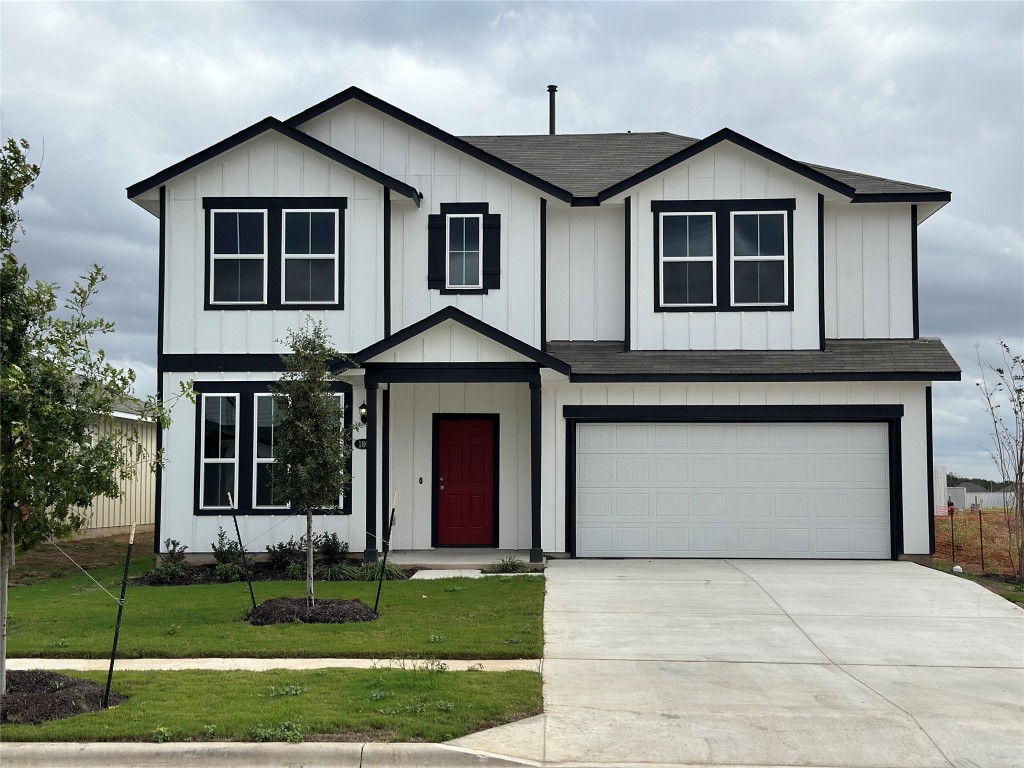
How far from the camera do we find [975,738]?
7.48 m

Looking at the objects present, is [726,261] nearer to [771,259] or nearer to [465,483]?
[771,259]

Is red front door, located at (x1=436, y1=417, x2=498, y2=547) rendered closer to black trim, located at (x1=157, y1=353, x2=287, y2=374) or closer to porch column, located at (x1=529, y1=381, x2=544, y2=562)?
porch column, located at (x1=529, y1=381, x2=544, y2=562)

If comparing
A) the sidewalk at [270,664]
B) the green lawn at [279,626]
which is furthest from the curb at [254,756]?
the green lawn at [279,626]

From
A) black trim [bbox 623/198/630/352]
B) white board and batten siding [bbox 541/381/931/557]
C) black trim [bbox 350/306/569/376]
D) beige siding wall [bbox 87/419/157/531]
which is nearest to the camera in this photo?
black trim [bbox 350/306/569/376]

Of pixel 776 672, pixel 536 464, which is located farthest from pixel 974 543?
pixel 776 672

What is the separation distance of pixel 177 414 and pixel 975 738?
525 inches

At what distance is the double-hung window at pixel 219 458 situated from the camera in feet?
55.3

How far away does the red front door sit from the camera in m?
17.6

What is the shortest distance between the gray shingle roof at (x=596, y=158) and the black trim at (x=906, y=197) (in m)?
0.04

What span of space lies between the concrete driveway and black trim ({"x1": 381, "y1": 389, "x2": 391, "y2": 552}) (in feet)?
11.5

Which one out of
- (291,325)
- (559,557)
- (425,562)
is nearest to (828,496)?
(559,557)

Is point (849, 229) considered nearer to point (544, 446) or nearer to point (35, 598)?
point (544, 446)

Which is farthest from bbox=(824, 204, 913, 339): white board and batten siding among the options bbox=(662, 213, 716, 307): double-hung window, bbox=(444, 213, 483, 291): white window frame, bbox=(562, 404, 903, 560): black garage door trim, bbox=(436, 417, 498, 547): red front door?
bbox=(436, 417, 498, 547): red front door

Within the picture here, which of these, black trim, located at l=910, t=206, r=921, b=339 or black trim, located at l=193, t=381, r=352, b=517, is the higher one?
black trim, located at l=910, t=206, r=921, b=339
